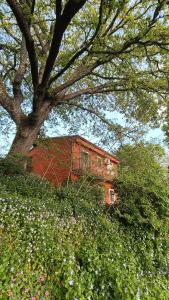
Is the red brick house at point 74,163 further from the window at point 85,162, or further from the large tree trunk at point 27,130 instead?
the large tree trunk at point 27,130

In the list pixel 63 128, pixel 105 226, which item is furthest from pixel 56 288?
pixel 63 128

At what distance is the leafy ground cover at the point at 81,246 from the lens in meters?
4.13

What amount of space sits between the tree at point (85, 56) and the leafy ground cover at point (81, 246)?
10.8 ft

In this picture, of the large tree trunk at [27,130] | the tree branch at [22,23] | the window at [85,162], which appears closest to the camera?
the tree branch at [22,23]

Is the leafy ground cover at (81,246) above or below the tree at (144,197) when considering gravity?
below

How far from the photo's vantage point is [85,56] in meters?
9.97

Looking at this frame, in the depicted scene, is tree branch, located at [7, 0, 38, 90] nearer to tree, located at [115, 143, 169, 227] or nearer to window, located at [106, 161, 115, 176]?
tree, located at [115, 143, 169, 227]

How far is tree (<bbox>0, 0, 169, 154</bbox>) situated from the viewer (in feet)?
23.2

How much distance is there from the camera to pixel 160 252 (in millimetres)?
7188

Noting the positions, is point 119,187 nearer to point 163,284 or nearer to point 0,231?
point 163,284

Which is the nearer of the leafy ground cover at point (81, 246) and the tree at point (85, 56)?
the leafy ground cover at point (81, 246)

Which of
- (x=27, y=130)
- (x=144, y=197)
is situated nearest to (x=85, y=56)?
(x=27, y=130)

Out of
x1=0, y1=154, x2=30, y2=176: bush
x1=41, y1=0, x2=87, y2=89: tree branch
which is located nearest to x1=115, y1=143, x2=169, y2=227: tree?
x1=0, y1=154, x2=30, y2=176: bush

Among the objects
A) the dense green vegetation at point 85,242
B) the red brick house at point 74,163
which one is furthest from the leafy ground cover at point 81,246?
the red brick house at point 74,163
